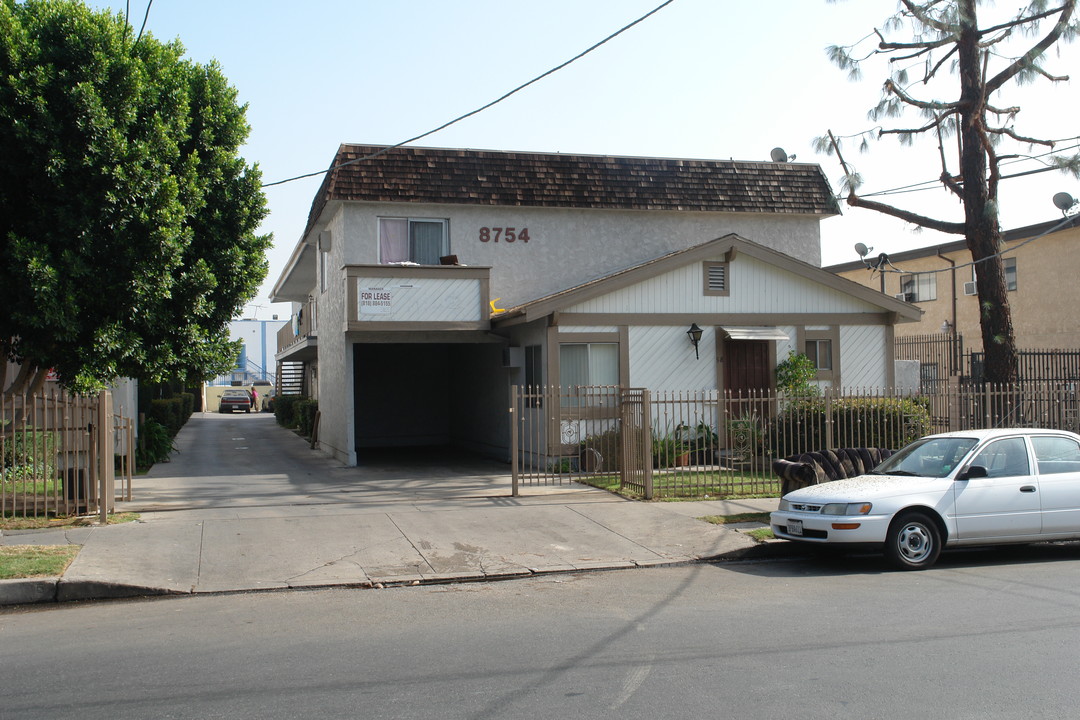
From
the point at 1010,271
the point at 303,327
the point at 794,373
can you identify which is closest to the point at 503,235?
the point at 794,373

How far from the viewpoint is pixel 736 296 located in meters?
18.9

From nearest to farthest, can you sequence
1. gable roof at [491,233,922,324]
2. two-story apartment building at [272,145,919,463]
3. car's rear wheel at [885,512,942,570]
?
car's rear wheel at [885,512,942,570] < gable roof at [491,233,922,324] < two-story apartment building at [272,145,919,463]

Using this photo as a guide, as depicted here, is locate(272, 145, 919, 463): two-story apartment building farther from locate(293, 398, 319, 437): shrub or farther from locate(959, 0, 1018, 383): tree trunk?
locate(293, 398, 319, 437): shrub

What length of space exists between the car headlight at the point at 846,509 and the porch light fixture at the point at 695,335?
8980 millimetres

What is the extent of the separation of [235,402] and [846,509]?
5094cm

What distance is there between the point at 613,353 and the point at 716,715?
13.4 m

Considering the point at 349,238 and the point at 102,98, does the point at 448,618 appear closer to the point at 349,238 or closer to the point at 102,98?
the point at 102,98

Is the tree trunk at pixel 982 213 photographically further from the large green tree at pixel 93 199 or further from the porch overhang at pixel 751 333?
the large green tree at pixel 93 199

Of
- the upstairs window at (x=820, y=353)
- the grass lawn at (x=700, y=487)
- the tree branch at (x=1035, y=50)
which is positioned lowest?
the grass lawn at (x=700, y=487)

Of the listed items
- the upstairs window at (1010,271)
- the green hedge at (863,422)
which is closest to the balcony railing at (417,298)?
the green hedge at (863,422)

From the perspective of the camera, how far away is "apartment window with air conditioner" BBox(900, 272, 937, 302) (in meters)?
35.4

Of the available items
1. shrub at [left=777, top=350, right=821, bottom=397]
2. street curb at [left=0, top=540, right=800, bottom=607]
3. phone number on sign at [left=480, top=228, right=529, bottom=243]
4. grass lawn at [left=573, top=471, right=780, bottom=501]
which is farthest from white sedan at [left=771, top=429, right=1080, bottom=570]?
phone number on sign at [left=480, top=228, right=529, bottom=243]

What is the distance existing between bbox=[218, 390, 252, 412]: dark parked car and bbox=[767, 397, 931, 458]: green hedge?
146 ft

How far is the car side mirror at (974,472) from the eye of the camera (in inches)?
381
